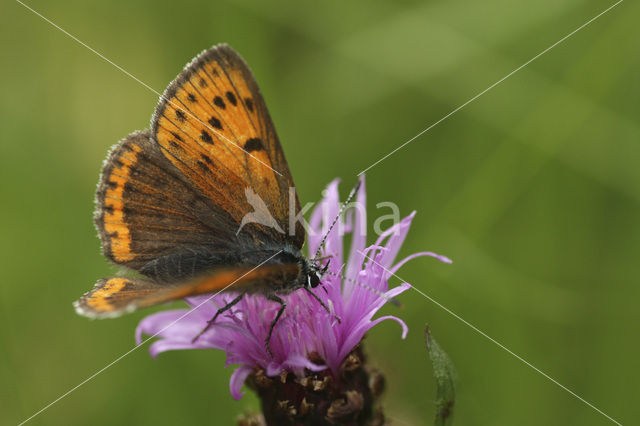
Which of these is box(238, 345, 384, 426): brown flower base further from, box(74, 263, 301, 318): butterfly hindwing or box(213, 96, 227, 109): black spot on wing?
box(213, 96, 227, 109): black spot on wing

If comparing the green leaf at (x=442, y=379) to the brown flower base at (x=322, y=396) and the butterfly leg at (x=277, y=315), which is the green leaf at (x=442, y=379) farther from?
the butterfly leg at (x=277, y=315)

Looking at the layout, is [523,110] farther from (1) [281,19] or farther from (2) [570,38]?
(1) [281,19]

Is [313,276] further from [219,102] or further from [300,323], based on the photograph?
[219,102]
